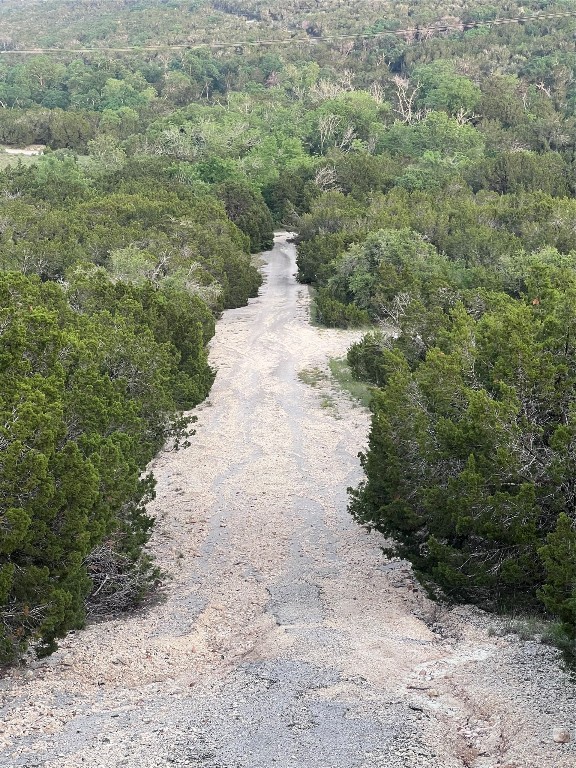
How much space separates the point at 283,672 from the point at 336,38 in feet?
528

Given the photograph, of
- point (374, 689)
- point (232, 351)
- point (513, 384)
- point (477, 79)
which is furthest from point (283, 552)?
point (477, 79)

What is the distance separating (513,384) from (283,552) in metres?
6.61

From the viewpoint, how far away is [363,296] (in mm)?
45688

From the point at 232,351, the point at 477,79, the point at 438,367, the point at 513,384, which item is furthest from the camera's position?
the point at 477,79

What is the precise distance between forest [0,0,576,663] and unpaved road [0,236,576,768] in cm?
78

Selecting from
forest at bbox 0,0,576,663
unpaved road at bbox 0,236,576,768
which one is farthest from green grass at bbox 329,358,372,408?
unpaved road at bbox 0,236,576,768

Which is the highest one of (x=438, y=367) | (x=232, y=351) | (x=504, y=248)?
(x=438, y=367)

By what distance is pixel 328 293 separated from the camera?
4816cm

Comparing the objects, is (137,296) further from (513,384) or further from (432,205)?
(432,205)

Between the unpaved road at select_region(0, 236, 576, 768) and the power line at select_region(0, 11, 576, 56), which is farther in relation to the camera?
the power line at select_region(0, 11, 576, 56)

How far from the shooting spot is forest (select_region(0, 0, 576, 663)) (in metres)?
13.6

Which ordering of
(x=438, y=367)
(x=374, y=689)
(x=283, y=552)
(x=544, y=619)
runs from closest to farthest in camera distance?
(x=374, y=689) < (x=544, y=619) < (x=438, y=367) < (x=283, y=552)

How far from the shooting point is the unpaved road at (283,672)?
1016 cm

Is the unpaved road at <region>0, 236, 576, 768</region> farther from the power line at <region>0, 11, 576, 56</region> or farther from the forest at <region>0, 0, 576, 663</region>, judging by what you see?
the power line at <region>0, 11, 576, 56</region>
